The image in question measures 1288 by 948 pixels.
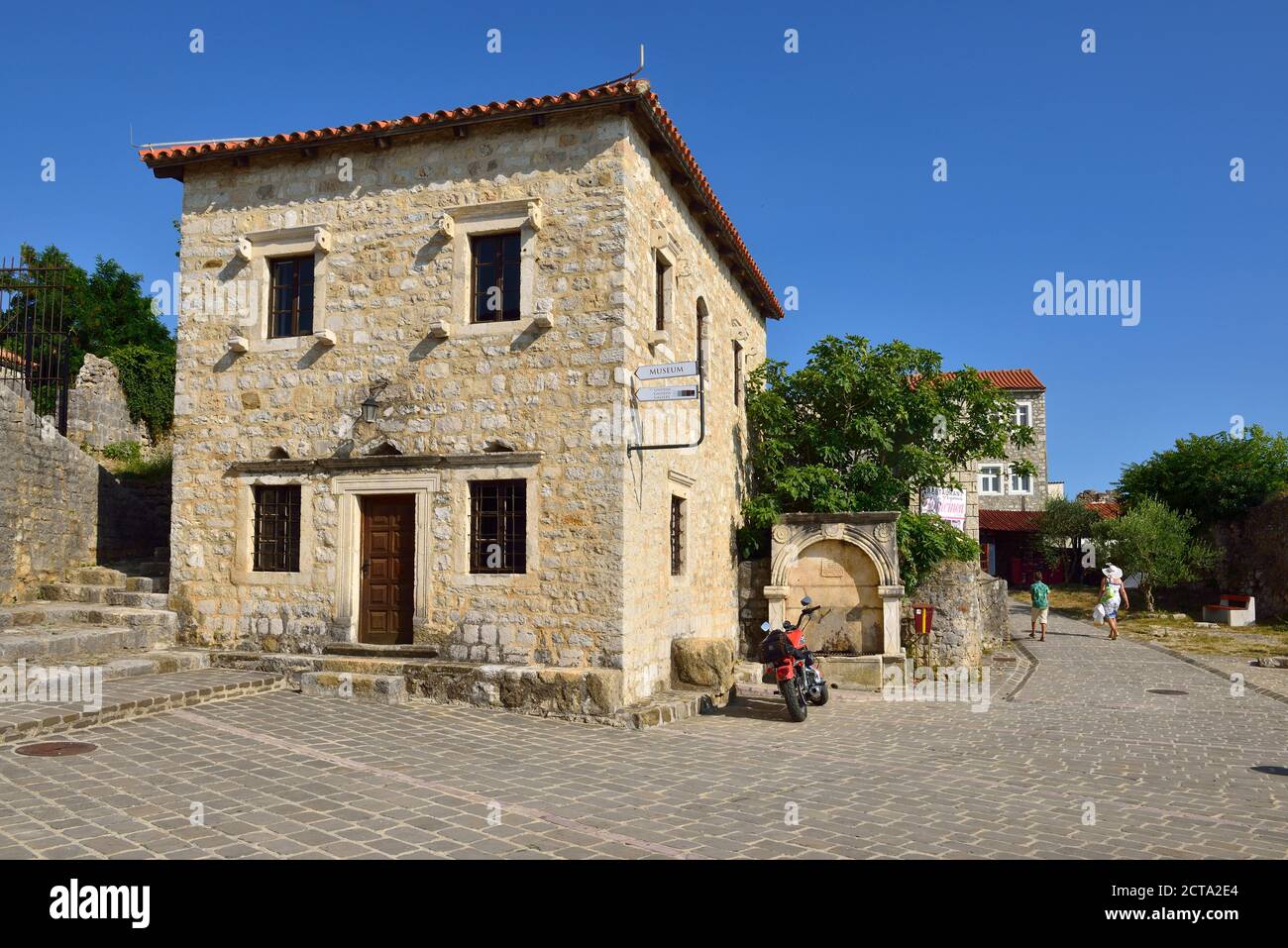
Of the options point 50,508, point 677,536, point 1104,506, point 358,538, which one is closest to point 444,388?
point 358,538

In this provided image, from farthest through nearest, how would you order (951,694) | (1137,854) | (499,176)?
(951,694)
(499,176)
(1137,854)

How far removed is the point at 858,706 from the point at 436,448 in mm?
6510

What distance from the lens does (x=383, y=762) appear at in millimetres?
7465

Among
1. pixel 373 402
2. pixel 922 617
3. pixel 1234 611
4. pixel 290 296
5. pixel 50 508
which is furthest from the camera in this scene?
pixel 1234 611

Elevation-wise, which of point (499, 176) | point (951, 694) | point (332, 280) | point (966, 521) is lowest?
point (951, 694)

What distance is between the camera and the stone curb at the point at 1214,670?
1328cm

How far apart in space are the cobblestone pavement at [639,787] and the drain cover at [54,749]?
0.15 m

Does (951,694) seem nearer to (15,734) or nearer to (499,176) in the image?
(499,176)

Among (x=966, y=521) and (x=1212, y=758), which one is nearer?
(x=1212, y=758)

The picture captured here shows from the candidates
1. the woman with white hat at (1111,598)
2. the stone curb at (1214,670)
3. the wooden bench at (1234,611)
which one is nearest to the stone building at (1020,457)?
the wooden bench at (1234,611)

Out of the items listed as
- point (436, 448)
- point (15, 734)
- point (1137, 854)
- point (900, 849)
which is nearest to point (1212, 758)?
point (1137, 854)

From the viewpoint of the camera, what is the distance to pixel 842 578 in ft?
48.8

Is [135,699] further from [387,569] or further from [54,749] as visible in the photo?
[387,569]

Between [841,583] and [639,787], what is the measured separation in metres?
8.52
